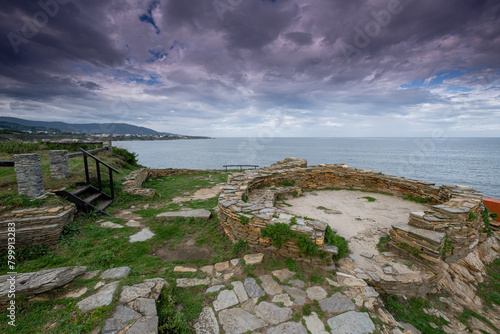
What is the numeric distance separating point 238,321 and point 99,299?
6.53 feet

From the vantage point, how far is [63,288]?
9.94 feet

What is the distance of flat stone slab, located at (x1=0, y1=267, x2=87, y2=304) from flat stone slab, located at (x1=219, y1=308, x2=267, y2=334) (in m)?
2.54

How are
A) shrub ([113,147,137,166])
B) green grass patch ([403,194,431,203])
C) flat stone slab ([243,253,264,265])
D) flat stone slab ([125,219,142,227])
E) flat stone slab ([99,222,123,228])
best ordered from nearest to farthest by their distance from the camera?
flat stone slab ([243,253,264,265])
flat stone slab ([99,222,123,228])
flat stone slab ([125,219,142,227])
green grass patch ([403,194,431,203])
shrub ([113,147,137,166])

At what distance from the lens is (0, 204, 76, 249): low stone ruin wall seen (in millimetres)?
4328

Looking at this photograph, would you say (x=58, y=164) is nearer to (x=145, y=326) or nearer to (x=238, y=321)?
(x=145, y=326)

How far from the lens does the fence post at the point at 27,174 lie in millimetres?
5246

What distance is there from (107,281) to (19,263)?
2490 mm

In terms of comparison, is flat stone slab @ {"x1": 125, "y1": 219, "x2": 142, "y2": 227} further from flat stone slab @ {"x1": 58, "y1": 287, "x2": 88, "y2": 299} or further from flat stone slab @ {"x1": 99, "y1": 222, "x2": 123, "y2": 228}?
flat stone slab @ {"x1": 58, "y1": 287, "x2": 88, "y2": 299}

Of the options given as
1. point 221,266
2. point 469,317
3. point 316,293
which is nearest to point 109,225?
point 221,266

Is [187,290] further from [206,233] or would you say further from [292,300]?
[206,233]

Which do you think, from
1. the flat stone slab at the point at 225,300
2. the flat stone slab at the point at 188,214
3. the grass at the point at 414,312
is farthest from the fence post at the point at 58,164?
the grass at the point at 414,312

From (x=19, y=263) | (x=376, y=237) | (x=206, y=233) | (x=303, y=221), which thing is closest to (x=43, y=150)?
(x=19, y=263)

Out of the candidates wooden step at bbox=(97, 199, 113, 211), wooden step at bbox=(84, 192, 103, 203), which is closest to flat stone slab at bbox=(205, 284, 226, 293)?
wooden step at bbox=(97, 199, 113, 211)

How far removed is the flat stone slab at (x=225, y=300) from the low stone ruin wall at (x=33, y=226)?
434 centimetres
